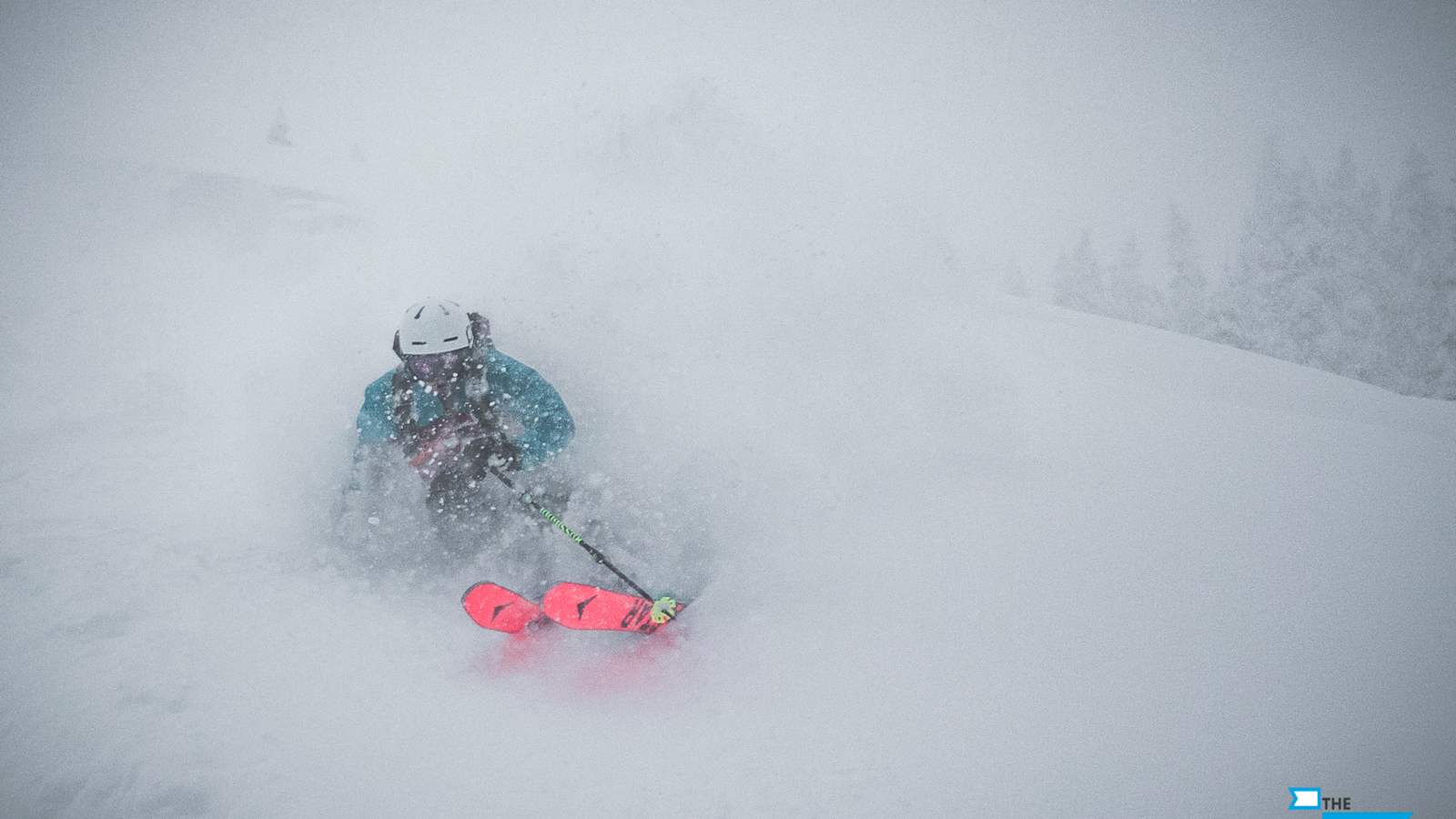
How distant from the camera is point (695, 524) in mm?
5051

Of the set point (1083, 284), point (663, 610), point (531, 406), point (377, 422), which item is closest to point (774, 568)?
point (663, 610)

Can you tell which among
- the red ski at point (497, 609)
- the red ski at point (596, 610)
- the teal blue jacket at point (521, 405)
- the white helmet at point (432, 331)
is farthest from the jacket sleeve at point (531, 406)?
the red ski at point (596, 610)

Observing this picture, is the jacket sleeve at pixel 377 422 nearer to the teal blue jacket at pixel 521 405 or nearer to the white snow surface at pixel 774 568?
the teal blue jacket at pixel 521 405

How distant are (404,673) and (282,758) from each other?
68cm

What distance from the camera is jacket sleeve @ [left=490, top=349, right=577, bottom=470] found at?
15.6 feet

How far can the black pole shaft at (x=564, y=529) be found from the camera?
4.12 meters

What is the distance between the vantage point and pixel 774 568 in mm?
4375

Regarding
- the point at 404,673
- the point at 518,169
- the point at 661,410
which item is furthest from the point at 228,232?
the point at 404,673

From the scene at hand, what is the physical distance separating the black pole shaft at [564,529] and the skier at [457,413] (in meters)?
0.16

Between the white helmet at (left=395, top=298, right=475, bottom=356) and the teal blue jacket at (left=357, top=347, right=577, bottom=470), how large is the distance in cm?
33

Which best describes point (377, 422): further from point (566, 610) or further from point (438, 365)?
point (566, 610)

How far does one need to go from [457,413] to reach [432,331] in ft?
2.08

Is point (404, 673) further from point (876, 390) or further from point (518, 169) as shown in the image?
point (518, 169)

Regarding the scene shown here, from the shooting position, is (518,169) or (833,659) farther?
(518,169)
